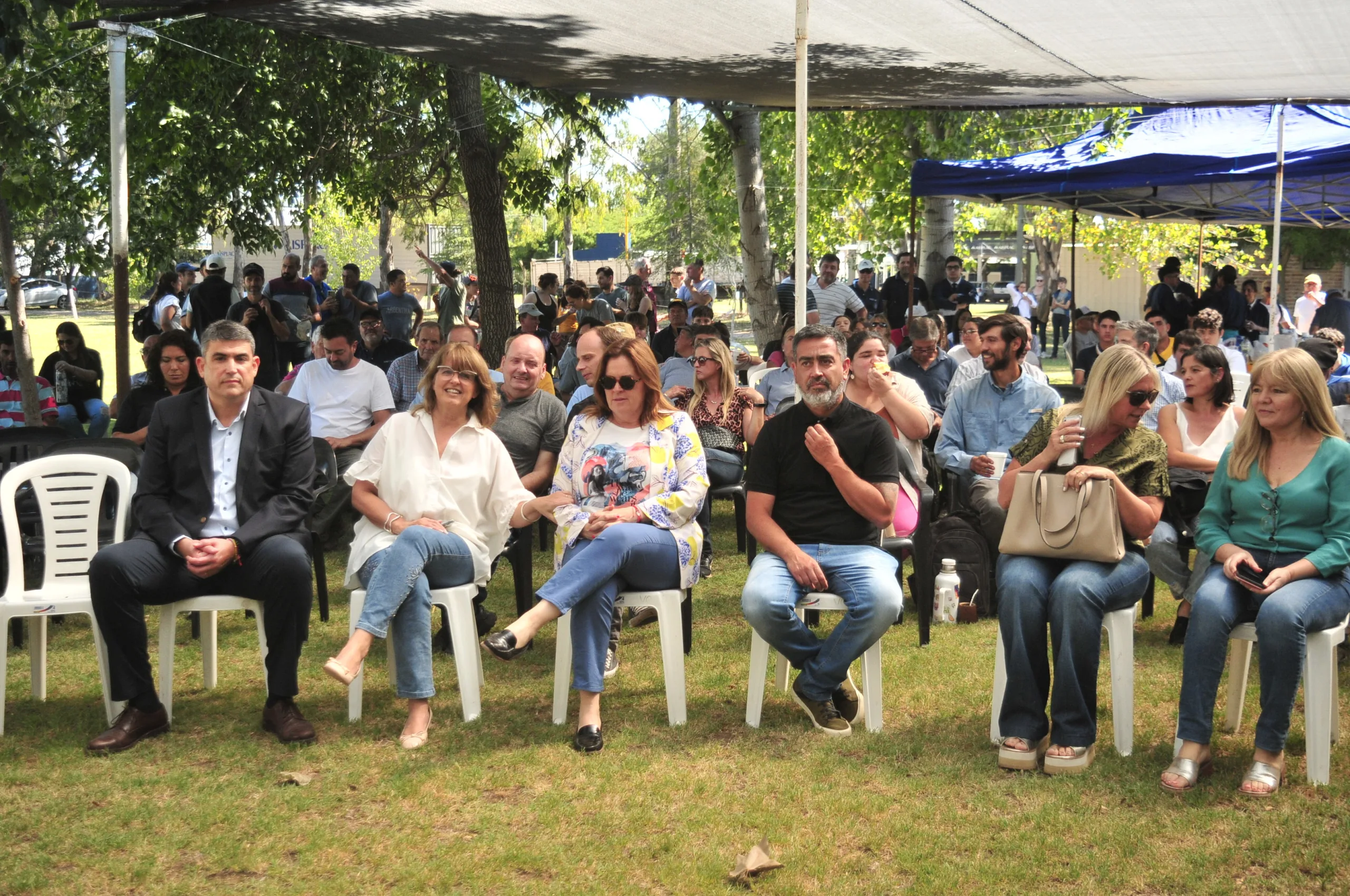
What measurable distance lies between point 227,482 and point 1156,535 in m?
3.73

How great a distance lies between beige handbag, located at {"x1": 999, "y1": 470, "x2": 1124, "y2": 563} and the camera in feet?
13.0

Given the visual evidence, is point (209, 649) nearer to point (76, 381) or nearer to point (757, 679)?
point (757, 679)

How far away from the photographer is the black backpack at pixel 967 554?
578 centimetres

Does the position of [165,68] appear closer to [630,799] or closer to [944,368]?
[944,368]

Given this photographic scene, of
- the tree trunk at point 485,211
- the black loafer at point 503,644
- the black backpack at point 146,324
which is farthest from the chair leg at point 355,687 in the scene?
the black backpack at point 146,324

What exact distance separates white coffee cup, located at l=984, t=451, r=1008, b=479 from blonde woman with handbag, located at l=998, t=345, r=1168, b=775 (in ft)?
4.84

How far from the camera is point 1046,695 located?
158 inches

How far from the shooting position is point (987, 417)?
582 cm

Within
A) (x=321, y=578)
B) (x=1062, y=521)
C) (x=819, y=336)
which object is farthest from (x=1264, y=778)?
(x=321, y=578)

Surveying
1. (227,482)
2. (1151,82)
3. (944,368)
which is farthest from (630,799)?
(1151,82)

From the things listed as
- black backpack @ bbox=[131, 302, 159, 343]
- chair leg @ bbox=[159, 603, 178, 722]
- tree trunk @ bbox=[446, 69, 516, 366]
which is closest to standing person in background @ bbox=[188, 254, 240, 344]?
black backpack @ bbox=[131, 302, 159, 343]

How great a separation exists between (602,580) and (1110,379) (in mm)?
1828

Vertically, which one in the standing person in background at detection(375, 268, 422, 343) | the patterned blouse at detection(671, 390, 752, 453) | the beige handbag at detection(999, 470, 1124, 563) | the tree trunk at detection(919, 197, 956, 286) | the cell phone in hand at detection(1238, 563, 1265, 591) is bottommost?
the cell phone in hand at detection(1238, 563, 1265, 591)

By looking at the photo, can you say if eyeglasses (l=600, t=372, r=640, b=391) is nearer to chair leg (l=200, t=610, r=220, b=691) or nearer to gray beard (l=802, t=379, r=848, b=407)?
gray beard (l=802, t=379, r=848, b=407)
